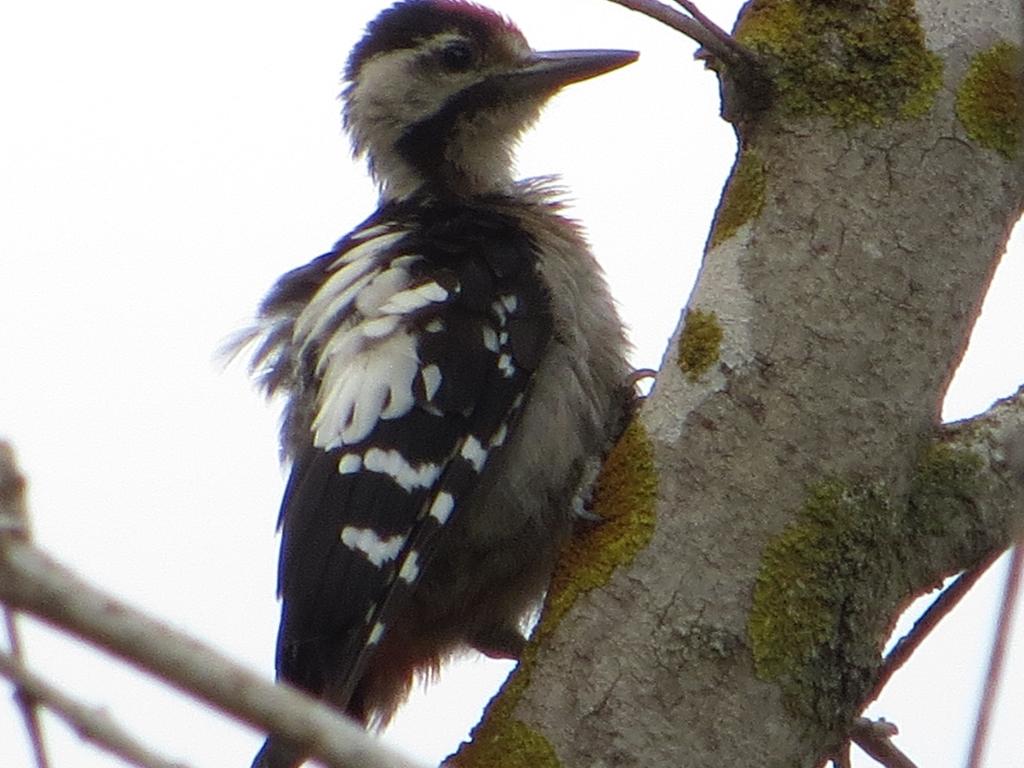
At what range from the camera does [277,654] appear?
8.09ft

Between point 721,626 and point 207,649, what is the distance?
3.92ft

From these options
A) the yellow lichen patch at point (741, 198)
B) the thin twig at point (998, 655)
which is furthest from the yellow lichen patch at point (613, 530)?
the thin twig at point (998, 655)

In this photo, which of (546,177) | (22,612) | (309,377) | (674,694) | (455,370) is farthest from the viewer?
(546,177)

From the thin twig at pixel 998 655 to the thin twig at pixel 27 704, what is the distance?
20.3 inches

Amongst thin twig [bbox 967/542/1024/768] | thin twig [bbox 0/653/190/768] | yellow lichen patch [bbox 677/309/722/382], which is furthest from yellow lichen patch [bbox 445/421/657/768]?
thin twig [bbox 0/653/190/768]

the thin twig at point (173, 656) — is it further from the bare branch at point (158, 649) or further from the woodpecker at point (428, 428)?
the woodpecker at point (428, 428)

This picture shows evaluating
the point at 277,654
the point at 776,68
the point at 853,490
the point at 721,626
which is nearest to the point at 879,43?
the point at 776,68

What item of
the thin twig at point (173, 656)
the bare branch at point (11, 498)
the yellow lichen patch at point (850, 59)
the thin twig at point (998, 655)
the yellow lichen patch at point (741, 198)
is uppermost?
the yellow lichen patch at point (850, 59)

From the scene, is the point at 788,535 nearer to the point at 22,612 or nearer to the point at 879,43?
the point at 879,43

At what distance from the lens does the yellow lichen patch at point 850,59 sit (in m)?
2.14

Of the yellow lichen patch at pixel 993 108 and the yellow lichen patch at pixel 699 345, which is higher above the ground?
the yellow lichen patch at pixel 993 108

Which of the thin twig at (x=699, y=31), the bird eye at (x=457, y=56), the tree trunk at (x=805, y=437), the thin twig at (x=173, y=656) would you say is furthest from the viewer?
the bird eye at (x=457, y=56)

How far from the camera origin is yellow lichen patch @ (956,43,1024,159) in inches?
83.7

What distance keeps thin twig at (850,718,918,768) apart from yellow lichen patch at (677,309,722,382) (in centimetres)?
62
